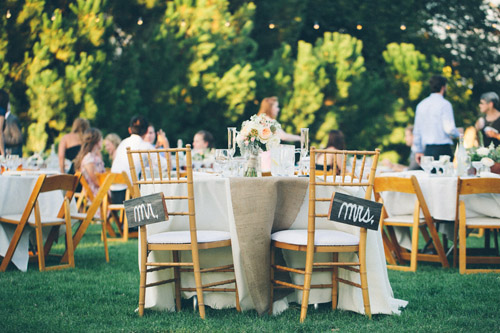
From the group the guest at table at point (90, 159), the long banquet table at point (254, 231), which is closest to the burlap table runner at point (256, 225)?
the long banquet table at point (254, 231)

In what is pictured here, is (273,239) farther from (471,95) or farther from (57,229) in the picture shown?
(471,95)

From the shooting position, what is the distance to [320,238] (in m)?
3.83

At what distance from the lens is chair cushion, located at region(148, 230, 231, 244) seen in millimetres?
3824

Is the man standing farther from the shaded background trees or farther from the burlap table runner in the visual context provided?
the shaded background trees

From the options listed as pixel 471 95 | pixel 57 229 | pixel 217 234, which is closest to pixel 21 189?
pixel 57 229

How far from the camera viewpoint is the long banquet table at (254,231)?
3.90 meters

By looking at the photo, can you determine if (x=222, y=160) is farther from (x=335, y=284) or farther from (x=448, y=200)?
(x=448, y=200)

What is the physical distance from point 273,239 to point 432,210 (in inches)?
87.7

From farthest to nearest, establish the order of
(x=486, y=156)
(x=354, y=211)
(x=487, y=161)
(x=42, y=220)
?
(x=486, y=156) → (x=487, y=161) → (x=42, y=220) → (x=354, y=211)

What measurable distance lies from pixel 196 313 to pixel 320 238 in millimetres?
939

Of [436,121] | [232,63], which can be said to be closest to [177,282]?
[436,121]

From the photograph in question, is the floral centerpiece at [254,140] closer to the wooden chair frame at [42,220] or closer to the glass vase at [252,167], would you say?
the glass vase at [252,167]

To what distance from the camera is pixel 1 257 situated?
5871mm

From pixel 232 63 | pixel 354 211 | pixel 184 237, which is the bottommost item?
pixel 184 237
